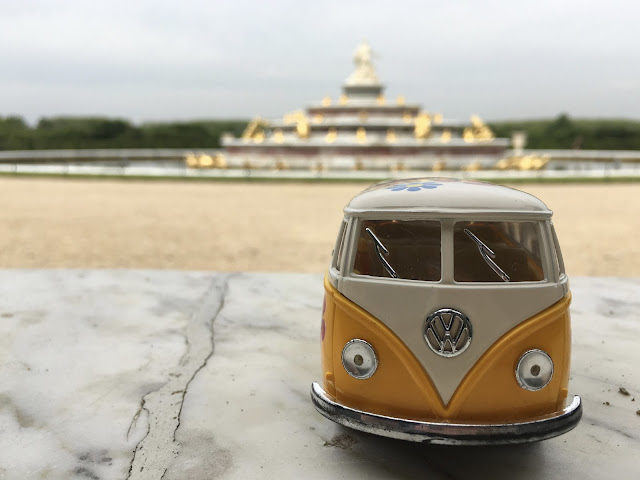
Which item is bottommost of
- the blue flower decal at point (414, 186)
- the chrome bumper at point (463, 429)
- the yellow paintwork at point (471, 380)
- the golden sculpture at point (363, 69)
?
the chrome bumper at point (463, 429)

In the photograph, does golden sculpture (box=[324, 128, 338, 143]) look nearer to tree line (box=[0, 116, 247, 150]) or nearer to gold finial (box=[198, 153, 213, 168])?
gold finial (box=[198, 153, 213, 168])

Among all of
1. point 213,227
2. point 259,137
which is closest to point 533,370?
point 213,227

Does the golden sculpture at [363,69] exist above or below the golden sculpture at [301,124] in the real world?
above

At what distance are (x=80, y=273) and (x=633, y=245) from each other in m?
10.2

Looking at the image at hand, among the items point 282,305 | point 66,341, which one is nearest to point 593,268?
point 282,305

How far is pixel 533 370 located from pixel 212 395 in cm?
249

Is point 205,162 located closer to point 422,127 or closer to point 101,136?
point 422,127

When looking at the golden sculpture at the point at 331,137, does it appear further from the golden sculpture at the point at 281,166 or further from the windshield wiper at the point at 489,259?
the windshield wiper at the point at 489,259

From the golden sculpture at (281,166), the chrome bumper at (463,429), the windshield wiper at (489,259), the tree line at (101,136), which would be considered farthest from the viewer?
the tree line at (101,136)

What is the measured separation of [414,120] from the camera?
2998cm

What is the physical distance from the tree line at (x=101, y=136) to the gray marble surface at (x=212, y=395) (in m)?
41.2

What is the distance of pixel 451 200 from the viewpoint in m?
3.41

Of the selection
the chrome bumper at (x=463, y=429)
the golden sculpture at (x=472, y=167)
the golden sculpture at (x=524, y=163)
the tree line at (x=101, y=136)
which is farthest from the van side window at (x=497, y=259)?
the tree line at (x=101, y=136)

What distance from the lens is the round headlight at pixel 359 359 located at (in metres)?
3.45
